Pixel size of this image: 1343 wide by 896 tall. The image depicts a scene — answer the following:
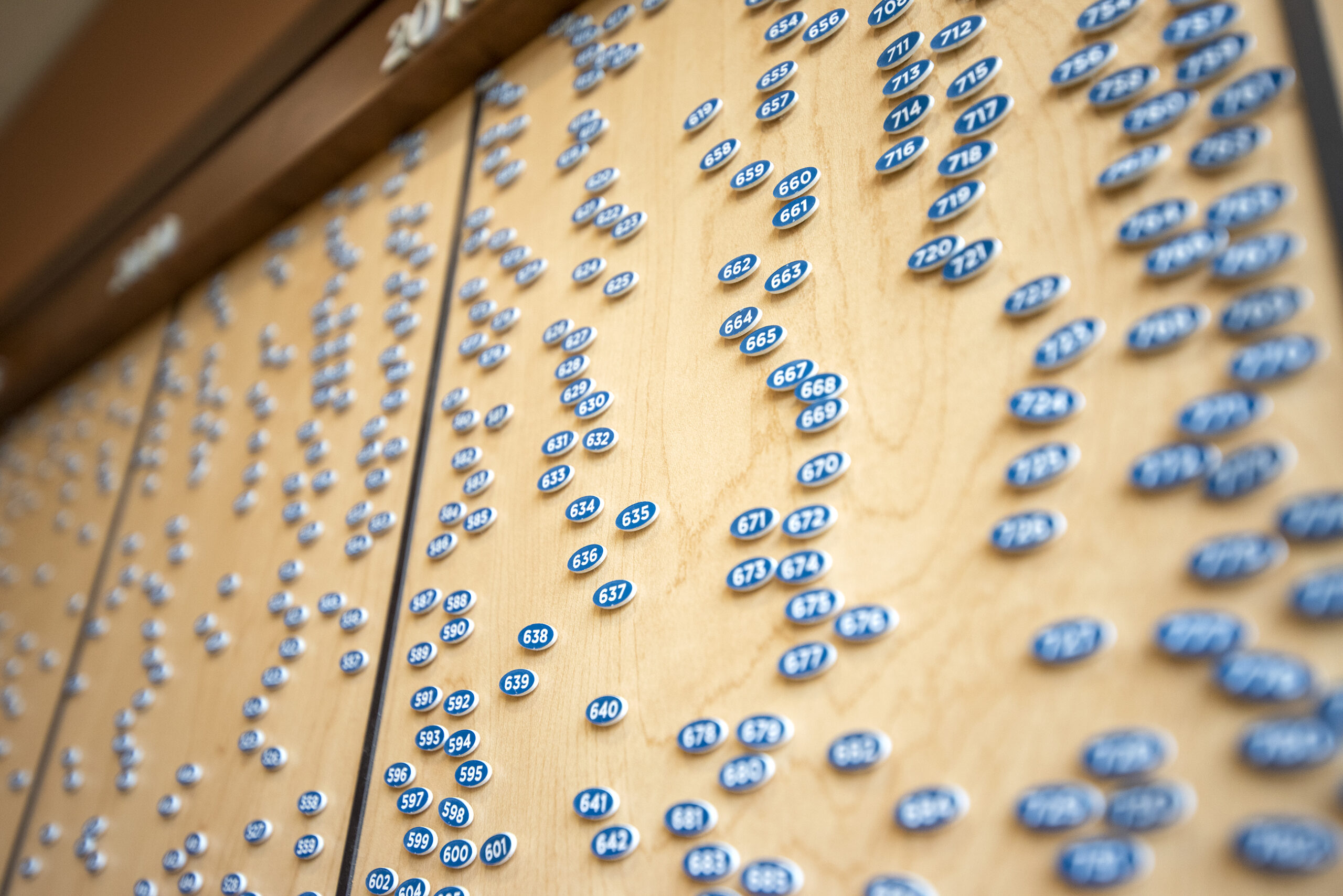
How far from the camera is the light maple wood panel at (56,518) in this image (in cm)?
118

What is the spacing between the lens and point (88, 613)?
1.19 metres

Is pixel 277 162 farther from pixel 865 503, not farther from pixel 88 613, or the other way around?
pixel 865 503

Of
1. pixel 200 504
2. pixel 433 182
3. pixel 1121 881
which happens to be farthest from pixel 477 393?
pixel 1121 881

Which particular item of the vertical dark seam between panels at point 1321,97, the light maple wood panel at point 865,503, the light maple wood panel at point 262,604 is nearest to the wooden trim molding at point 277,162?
the light maple wood panel at point 262,604

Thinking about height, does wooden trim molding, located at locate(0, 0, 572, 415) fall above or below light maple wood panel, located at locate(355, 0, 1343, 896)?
above

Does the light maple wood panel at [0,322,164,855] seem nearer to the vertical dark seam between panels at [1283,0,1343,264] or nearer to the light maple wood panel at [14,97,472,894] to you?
the light maple wood panel at [14,97,472,894]

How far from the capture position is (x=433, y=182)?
103cm

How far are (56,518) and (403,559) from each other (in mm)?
962

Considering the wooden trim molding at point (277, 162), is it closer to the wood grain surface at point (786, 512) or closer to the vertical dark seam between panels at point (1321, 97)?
the wood grain surface at point (786, 512)

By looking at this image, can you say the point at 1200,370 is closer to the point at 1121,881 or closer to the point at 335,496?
the point at 1121,881

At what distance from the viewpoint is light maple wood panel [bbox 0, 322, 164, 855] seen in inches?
46.5

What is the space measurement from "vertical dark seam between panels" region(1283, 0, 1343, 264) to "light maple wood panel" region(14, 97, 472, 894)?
736 millimetres

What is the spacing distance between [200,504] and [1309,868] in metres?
1.16

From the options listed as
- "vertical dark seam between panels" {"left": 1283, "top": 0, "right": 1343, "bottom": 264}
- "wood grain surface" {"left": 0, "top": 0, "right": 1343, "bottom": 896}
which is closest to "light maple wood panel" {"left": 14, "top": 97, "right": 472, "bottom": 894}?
"wood grain surface" {"left": 0, "top": 0, "right": 1343, "bottom": 896}
